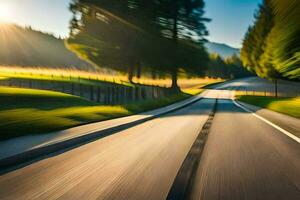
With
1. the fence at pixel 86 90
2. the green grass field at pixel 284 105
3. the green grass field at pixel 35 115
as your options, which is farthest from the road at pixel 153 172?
the fence at pixel 86 90

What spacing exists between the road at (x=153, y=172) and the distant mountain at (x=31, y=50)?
14280 cm

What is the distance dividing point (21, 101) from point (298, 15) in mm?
14186

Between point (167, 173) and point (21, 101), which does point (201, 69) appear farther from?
point (167, 173)

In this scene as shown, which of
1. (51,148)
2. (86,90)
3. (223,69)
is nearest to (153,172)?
(51,148)

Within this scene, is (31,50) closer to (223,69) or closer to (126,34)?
(223,69)

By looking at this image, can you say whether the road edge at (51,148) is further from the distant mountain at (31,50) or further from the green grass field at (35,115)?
the distant mountain at (31,50)

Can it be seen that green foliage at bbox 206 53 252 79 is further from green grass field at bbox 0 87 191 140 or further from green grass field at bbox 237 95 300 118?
green grass field at bbox 0 87 191 140

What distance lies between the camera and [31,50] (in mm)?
175500

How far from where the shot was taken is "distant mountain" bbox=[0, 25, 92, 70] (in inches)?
6240

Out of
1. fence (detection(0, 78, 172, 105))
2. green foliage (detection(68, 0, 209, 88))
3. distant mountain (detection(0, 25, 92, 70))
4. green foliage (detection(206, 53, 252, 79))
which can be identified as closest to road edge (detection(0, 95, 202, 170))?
fence (detection(0, 78, 172, 105))

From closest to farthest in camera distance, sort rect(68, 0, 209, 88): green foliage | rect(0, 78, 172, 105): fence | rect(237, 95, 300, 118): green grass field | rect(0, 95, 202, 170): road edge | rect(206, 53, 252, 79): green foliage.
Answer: rect(0, 95, 202, 170): road edge, rect(237, 95, 300, 118): green grass field, rect(0, 78, 172, 105): fence, rect(68, 0, 209, 88): green foliage, rect(206, 53, 252, 79): green foliage

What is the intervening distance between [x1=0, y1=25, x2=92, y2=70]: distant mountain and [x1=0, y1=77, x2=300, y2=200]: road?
143 metres

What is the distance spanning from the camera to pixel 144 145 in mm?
9727

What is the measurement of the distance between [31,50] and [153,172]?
585ft
